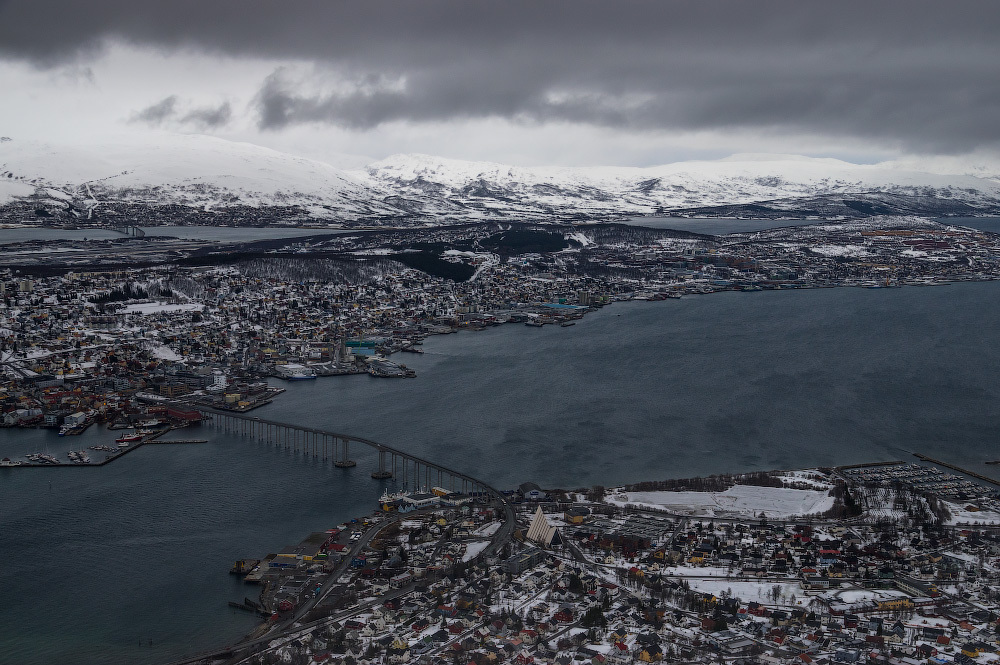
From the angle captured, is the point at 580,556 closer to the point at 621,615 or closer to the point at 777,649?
the point at 621,615

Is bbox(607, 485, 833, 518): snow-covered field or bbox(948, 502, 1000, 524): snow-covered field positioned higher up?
bbox(948, 502, 1000, 524): snow-covered field

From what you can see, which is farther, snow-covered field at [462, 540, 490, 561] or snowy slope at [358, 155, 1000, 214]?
snowy slope at [358, 155, 1000, 214]

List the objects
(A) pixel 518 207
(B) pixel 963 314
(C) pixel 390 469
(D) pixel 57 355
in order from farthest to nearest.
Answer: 1. (A) pixel 518 207
2. (B) pixel 963 314
3. (D) pixel 57 355
4. (C) pixel 390 469

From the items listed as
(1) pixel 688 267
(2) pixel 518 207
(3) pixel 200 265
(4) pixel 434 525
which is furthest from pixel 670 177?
(4) pixel 434 525

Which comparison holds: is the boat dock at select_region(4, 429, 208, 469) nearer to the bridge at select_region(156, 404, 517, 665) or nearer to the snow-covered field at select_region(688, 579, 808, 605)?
the bridge at select_region(156, 404, 517, 665)

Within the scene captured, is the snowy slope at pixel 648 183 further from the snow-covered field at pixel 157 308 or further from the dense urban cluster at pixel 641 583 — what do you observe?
the dense urban cluster at pixel 641 583

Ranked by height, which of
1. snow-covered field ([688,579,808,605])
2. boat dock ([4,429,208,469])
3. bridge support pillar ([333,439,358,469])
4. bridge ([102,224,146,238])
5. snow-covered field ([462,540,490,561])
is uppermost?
bridge ([102,224,146,238])

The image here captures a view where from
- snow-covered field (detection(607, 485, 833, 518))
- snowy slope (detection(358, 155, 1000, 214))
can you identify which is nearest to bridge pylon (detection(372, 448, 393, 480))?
snow-covered field (detection(607, 485, 833, 518))
